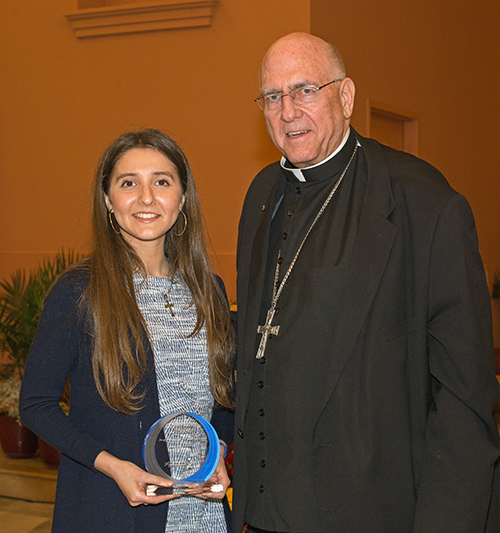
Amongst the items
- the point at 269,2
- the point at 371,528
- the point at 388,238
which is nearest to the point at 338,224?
the point at 388,238

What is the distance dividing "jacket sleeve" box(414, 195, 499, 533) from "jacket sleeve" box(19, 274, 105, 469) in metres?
0.92

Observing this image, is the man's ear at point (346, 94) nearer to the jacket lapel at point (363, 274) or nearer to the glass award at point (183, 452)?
the jacket lapel at point (363, 274)

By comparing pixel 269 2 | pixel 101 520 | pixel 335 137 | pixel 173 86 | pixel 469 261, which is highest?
pixel 269 2

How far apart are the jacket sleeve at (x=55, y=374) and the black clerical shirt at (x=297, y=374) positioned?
0.47 meters

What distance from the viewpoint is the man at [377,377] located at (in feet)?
5.67

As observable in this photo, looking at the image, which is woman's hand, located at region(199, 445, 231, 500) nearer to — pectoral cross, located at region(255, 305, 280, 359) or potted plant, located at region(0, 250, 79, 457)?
pectoral cross, located at region(255, 305, 280, 359)

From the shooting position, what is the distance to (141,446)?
1949 mm

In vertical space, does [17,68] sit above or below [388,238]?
above

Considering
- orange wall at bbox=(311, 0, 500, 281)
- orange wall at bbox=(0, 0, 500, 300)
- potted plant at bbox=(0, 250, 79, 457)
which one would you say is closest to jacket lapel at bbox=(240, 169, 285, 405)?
potted plant at bbox=(0, 250, 79, 457)

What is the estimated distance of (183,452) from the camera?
194 centimetres

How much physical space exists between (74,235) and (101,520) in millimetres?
5412

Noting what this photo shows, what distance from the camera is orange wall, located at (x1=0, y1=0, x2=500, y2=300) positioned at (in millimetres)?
6184

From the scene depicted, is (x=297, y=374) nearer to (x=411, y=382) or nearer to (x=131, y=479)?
(x=411, y=382)

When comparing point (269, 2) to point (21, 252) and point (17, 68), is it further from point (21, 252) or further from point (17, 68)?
point (21, 252)
